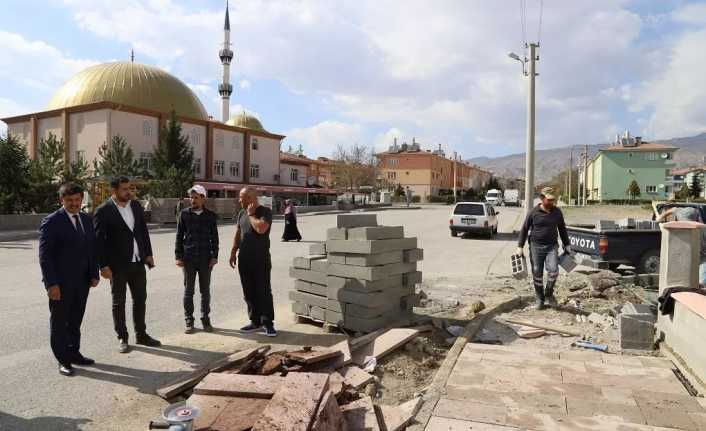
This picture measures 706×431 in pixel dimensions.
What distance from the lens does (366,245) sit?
612cm

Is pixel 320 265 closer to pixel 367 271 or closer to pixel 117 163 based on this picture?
pixel 367 271

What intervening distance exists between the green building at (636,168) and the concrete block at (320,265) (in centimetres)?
8858

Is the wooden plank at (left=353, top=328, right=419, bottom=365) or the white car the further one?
the white car

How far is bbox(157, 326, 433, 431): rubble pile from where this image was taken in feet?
10.6

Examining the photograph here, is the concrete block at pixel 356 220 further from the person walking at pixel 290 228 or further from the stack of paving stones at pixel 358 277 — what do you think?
the person walking at pixel 290 228

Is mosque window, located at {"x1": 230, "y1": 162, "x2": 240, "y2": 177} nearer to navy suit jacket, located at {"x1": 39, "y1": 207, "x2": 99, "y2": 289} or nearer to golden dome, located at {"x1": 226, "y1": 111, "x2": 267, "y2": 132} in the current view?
golden dome, located at {"x1": 226, "y1": 111, "x2": 267, "y2": 132}

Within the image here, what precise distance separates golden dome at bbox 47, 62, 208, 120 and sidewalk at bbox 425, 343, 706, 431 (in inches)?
1862

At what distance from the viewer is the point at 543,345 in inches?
248

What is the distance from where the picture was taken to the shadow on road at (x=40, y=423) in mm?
3738

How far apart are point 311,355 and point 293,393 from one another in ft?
3.96

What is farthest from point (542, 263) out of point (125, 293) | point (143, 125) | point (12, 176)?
point (143, 125)

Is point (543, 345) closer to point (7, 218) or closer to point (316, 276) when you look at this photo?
point (316, 276)

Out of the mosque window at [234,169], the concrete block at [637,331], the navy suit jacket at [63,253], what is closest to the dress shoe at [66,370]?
the navy suit jacket at [63,253]

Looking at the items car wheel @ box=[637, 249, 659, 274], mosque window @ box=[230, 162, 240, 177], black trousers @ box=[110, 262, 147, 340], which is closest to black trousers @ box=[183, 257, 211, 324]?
black trousers @ box=[110, 262, 147, 340]
